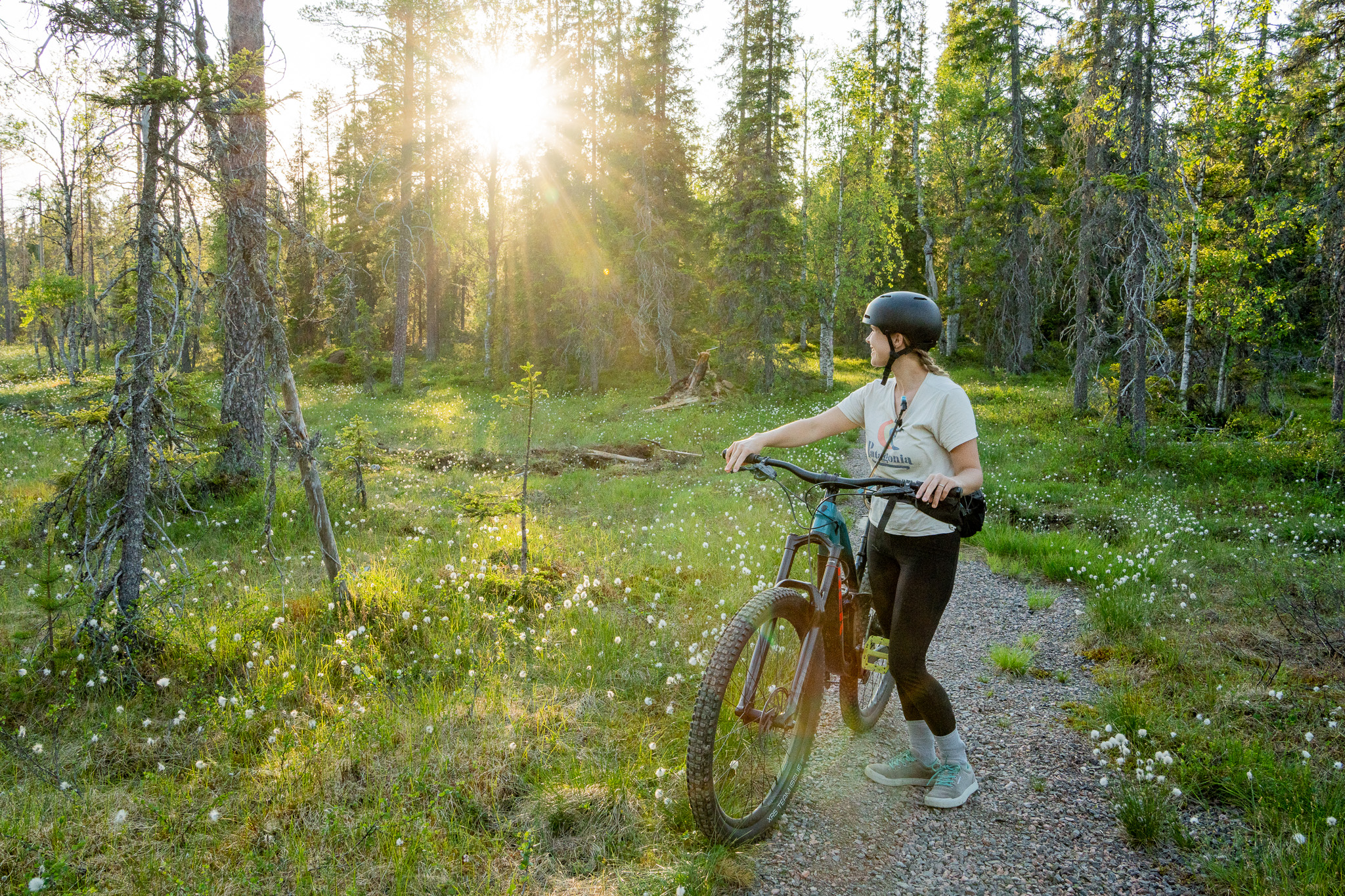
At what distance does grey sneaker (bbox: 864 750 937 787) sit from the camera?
12.8 feet

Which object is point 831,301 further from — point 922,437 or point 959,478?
point 959,478

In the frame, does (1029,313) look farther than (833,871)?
Yes

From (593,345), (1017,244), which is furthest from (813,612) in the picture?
(1017,244)

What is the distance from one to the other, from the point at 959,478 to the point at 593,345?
23987 millimetres

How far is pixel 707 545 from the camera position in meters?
7.98

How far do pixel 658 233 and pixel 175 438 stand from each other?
21.9 metres

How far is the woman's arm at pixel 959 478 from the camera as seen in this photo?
2.81 m

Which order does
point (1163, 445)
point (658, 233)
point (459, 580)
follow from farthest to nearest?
point (658, 233)
point (1163, 445)
point (459, 580)

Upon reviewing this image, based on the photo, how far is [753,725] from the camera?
322 cm

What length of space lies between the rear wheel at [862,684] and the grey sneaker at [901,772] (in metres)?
0.36

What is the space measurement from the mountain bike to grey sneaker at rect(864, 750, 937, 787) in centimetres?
43

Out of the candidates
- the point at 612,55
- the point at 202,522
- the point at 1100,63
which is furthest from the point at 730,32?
the point at 202,522

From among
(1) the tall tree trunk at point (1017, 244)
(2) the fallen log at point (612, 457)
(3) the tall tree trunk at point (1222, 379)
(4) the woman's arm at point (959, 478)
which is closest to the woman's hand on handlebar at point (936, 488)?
(4) the woman's arm at point (959, 478)

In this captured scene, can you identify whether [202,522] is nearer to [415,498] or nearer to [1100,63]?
[415,498]
